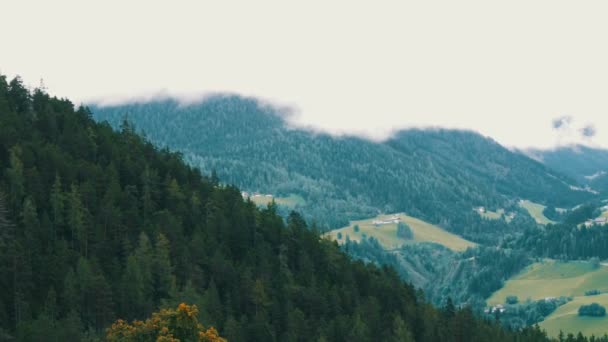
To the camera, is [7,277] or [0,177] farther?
[0,177]

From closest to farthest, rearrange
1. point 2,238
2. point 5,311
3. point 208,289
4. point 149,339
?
point 149,339 → point 5,311 → point 2,238 → point 208,289

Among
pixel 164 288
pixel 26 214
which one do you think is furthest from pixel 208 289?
pixel 26 214

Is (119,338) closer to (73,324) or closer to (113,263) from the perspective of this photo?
(73,324)

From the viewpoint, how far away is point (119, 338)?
4281 inches

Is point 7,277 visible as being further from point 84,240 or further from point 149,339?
point 149,339

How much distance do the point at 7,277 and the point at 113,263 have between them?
1100 inches

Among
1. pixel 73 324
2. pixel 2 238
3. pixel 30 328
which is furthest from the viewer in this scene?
pixel 2 238

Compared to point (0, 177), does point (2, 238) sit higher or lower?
lower

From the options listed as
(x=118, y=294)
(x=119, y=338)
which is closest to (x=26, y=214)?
(x=118, y=294)

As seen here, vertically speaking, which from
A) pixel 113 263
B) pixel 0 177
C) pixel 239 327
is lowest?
pixel 239 327

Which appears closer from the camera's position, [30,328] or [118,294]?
[30,328]

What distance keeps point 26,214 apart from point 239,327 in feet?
143

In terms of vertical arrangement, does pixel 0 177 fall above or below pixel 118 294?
above

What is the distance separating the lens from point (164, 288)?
185 meters
